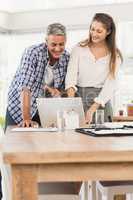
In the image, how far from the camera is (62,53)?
2.90 m

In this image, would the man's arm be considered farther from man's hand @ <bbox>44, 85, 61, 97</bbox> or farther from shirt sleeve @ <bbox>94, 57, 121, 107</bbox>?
shirt sleeve @ <bbox>94, 57, 121, 107</bbox>

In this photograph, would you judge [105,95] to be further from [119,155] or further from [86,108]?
[119,155]

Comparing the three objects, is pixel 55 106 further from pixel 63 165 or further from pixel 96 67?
pixel 63 165

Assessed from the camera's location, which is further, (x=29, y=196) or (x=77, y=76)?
(x=77, y=76)

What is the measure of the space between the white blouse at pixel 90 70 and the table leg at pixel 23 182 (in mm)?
1498

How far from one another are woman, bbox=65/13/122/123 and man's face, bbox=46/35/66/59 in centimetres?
16

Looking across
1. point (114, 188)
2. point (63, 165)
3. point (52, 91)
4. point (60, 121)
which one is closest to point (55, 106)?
point (60, 121)

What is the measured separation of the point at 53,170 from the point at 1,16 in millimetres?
3742

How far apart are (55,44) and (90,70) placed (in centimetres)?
33

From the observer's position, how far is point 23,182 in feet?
4.58

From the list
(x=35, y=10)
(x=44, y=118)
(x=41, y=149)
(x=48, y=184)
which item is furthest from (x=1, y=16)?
(x=41, y=149)

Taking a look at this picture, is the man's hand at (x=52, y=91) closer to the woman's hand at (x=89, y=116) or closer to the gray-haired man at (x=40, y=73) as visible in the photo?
the gray-haired man at (x=40, y=73)

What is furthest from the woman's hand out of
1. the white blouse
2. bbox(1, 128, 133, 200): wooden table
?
bbox(1, 128, 133, 200): wooden table

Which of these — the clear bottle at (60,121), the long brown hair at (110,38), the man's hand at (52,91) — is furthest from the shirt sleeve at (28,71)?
the clear bottle at (60,121)
